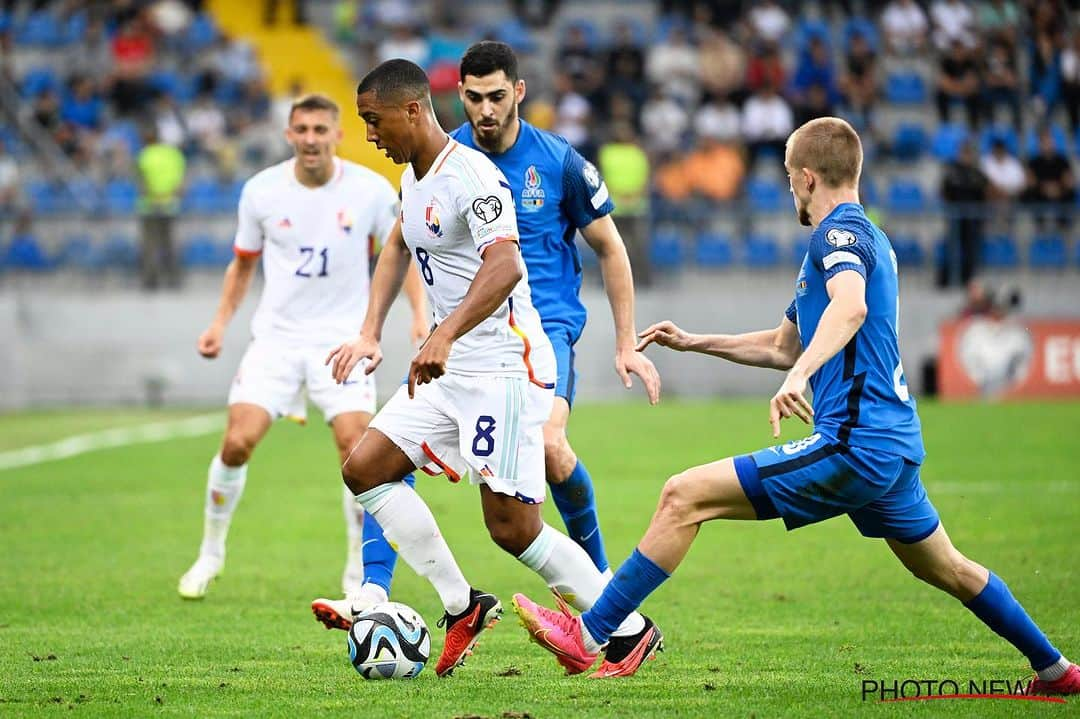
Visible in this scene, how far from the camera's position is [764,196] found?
23156 millimetres

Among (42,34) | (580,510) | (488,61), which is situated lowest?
(580,510)

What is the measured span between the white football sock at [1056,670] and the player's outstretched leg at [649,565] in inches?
49.9

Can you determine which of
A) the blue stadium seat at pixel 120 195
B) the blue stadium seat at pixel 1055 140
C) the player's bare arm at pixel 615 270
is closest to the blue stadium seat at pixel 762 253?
the blue stadium seat at pixel 1055 140

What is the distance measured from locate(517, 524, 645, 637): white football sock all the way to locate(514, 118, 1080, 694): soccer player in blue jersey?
0.36m

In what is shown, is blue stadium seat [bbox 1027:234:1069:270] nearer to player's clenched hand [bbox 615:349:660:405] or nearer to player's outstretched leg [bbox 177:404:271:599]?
player's outstretched leg [bbox 177:404:271:599]

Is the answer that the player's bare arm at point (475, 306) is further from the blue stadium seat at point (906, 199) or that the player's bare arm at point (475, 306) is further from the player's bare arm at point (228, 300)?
the blue stadium seat at point (906, 199)

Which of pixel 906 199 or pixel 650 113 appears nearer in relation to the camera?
pixel 906 199

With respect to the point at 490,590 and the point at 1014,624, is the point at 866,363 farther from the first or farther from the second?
the point at 490,590

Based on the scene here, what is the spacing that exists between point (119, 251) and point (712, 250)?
8258mm

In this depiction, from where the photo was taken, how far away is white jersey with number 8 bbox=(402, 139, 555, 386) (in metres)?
6.34

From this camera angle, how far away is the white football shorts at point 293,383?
8.97 metres

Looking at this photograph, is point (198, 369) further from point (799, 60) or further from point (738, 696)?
point (738, 696)

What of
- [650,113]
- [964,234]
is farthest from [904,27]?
[964,234]

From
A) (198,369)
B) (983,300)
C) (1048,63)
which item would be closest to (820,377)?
(983,300)
